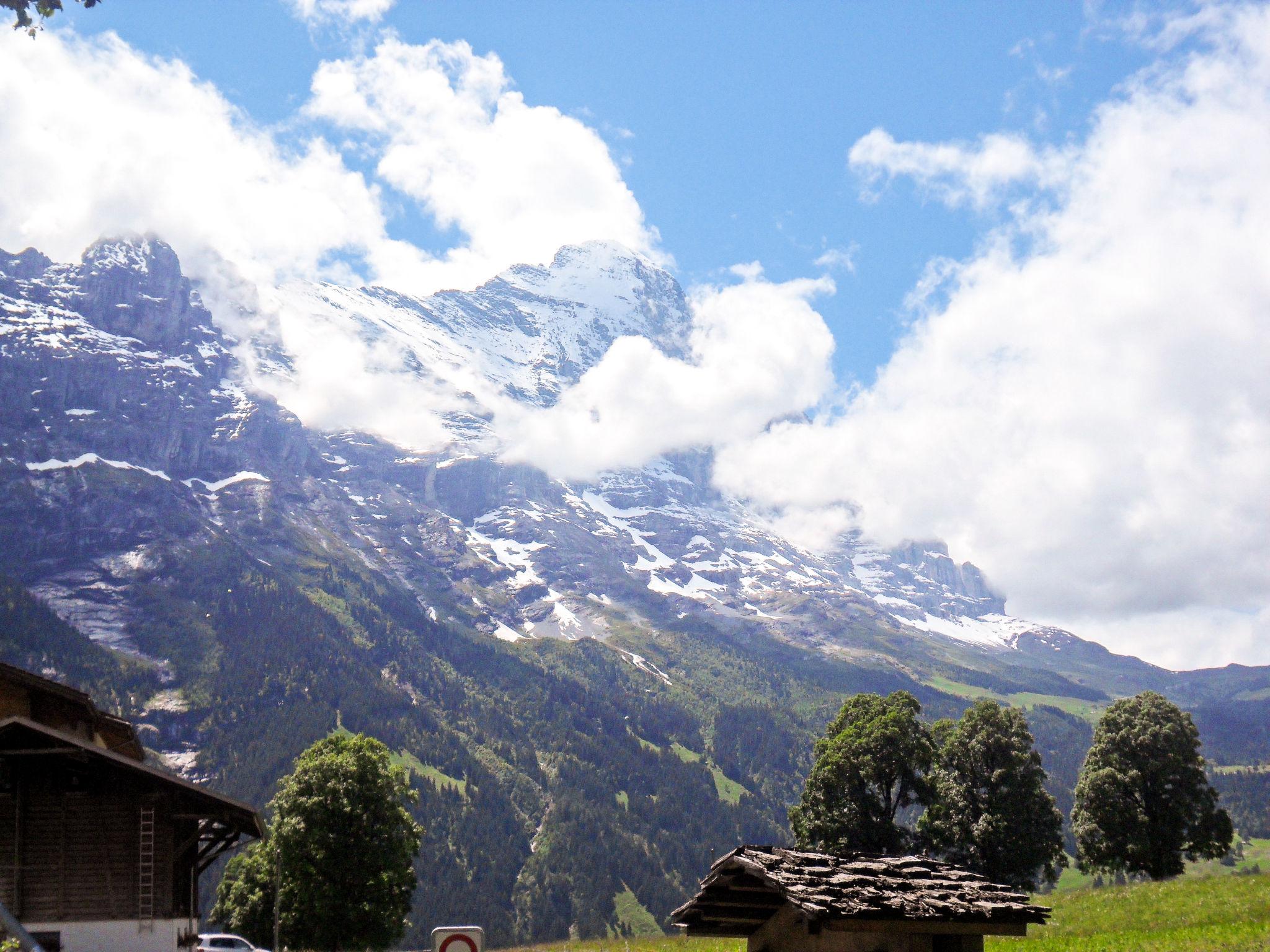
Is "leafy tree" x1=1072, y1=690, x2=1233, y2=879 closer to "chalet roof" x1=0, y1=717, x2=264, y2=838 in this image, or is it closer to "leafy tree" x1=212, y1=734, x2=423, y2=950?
"leafy tree" x1=212, y1=734, x2=423, y2=950

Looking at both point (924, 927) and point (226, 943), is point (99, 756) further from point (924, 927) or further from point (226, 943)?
point (924, 927)

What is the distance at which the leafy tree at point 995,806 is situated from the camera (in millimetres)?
58906

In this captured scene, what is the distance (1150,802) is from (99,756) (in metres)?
56.5

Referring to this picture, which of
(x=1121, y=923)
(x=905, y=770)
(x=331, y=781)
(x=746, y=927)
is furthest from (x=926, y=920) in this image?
(x=905, y=770)

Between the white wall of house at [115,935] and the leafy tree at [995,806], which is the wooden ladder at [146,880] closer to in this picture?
the white wall of house at [115,935]

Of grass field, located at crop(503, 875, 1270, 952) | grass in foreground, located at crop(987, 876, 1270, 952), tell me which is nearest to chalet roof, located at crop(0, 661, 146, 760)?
grass field, located at crop(503, 875, 1270, 952)

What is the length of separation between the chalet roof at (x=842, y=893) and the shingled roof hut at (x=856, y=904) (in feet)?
0.04

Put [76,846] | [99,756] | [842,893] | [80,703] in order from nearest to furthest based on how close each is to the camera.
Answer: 1. [842,893]
2. [99,756]
3. [76,846]
4. [80,703]

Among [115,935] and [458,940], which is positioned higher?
[458,940]

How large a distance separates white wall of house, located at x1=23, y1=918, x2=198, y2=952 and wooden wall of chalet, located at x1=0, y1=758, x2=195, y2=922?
0.20m

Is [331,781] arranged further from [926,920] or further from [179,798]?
[926,920]

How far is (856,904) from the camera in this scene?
40.1 ft

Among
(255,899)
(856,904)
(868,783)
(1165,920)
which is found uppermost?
(856,904)

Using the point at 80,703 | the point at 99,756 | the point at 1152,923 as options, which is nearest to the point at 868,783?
the point at 1152,923
